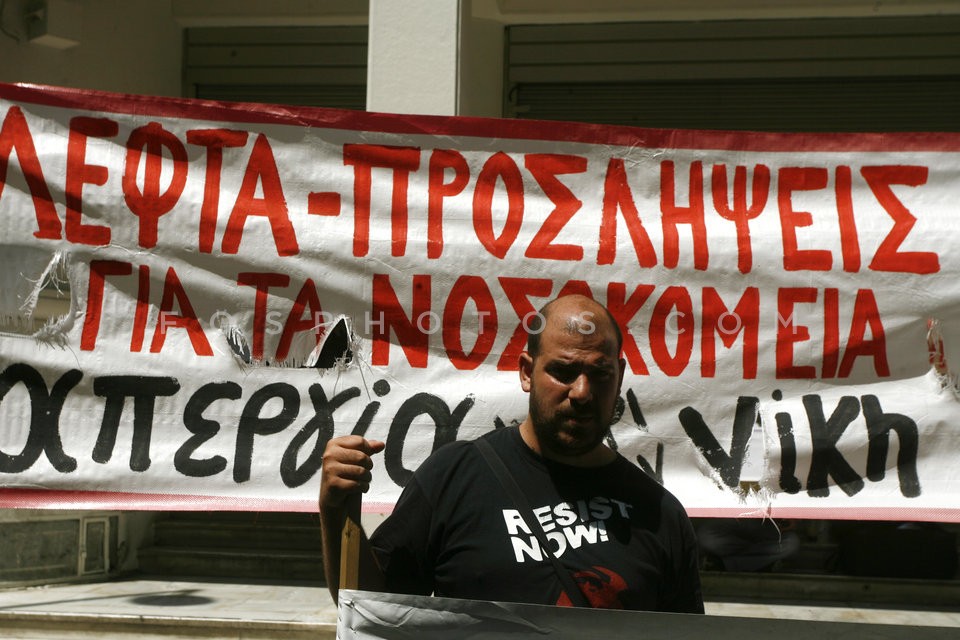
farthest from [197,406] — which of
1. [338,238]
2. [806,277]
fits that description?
[806,277]

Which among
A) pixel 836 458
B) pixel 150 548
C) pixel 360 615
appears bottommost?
pixel 150 548

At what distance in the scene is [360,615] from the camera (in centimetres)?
216

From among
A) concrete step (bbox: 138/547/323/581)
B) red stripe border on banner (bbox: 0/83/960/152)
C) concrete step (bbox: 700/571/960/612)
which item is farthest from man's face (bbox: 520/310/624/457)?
→ concrete step (bbox: 138/547/323/581)

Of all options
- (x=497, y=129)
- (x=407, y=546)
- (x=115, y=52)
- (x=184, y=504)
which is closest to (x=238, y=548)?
(x=115, y=52)

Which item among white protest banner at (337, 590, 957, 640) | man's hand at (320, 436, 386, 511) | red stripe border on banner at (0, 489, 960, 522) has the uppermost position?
man's hand at (320, 436, 386, 511)

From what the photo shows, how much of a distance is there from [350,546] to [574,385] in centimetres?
55

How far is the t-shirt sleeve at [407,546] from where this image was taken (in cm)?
232

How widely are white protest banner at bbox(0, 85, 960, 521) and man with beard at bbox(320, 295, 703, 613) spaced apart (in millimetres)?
1090

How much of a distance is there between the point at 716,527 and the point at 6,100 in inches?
Answer: 251

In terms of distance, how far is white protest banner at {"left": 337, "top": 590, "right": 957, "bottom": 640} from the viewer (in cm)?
207

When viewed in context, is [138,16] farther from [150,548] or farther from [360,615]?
[360,615]

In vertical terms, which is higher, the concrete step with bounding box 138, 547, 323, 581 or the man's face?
the man's face

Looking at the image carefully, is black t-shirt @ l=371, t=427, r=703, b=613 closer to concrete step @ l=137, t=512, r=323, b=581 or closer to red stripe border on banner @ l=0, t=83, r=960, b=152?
red stripe border on banner @ l=0, t=83, r=960, b=152

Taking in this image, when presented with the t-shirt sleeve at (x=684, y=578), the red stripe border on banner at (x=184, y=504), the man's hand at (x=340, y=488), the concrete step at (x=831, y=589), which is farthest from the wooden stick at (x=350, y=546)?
the concrete step at (x=831, y=589)
